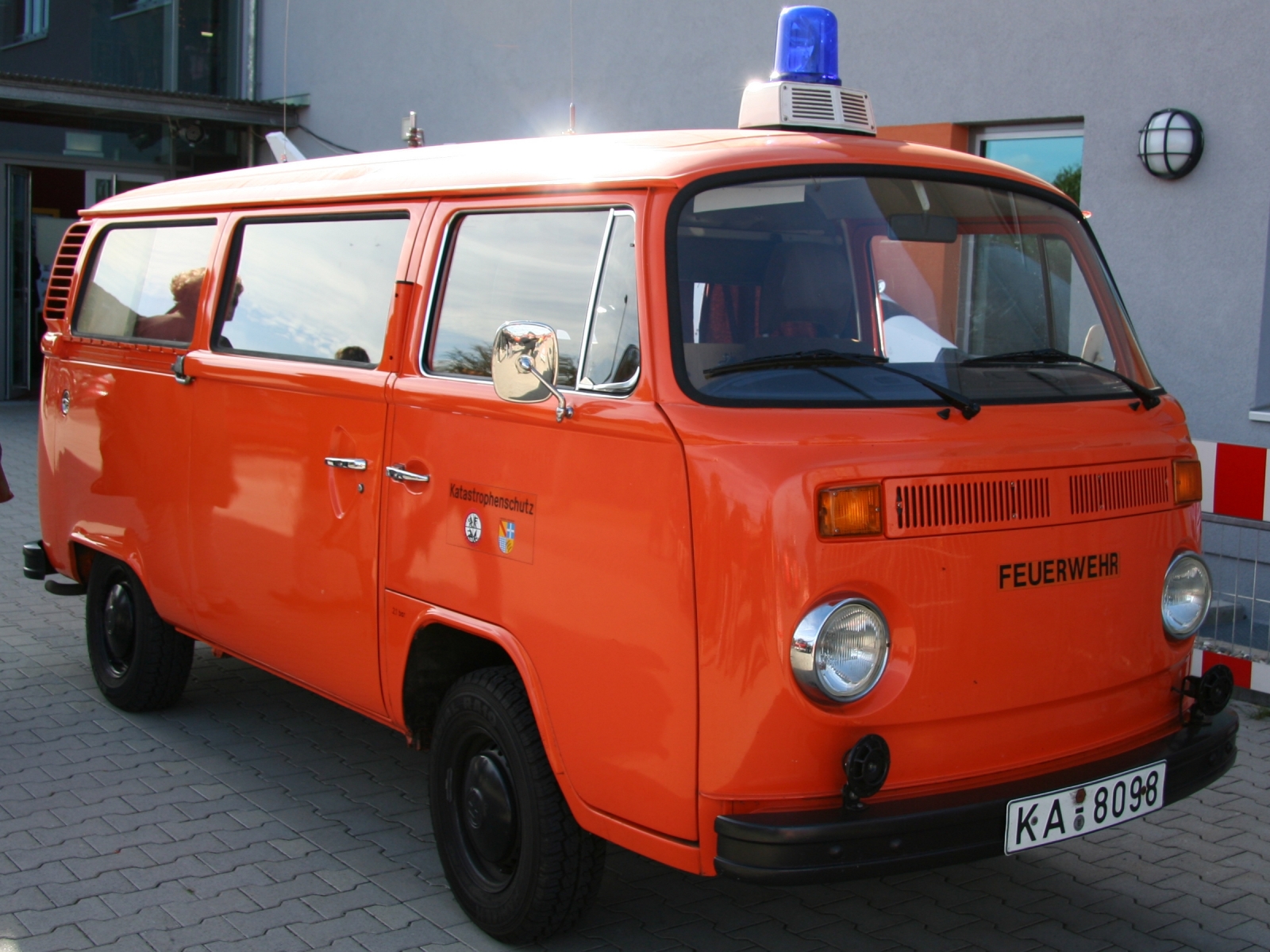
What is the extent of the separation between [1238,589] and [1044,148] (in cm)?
358

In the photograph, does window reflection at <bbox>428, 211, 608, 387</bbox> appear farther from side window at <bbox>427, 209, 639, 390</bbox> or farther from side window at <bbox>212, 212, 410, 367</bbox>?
side window at <bbox>212, 212, 410, 367</bbox>

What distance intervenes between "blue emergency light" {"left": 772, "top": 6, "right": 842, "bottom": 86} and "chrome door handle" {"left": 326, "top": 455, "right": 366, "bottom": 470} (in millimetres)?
1804

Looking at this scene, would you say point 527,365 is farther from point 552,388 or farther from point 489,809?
point 489,809

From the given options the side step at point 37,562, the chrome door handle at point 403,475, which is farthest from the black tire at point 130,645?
the chrome door handle at point 403,475

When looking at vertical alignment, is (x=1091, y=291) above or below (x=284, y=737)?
above

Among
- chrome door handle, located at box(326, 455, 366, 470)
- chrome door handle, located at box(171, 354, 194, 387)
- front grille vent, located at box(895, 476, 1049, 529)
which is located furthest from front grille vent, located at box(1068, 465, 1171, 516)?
Result: chrome door handle, located at box(171, 354, 194, 387)

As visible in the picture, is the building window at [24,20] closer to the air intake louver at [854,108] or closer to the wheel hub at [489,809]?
the air intake louver at [854,108]

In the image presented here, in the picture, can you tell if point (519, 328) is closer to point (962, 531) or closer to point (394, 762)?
point (962, 531)

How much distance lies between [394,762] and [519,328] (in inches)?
103

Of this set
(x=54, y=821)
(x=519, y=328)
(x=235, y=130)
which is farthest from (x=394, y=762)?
(x=235, y=130)

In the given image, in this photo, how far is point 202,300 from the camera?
17.5 feet

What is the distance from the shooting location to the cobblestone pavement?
397 centimetres

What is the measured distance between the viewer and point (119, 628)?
6055mm

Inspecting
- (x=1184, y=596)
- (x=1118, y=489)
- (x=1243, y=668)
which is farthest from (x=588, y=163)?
(x=1243, y=668)
